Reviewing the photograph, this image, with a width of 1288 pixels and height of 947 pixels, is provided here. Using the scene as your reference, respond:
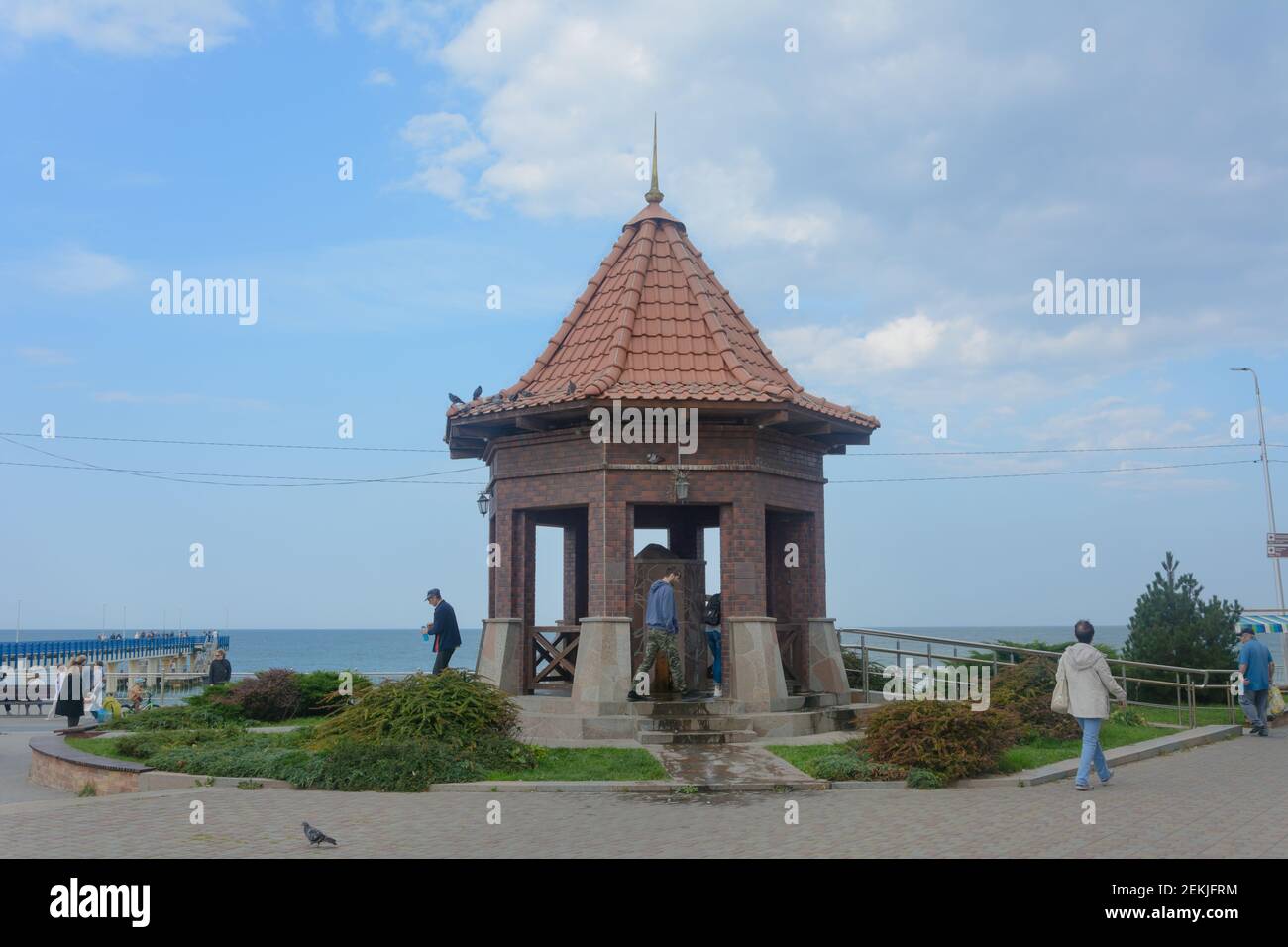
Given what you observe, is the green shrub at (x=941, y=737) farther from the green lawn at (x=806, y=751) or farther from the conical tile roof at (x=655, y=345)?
the conical tile roof at (x=655, y=345)

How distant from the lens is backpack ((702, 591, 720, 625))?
17562 mm

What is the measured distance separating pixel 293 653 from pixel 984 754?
125 meters

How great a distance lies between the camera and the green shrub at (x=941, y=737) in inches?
422

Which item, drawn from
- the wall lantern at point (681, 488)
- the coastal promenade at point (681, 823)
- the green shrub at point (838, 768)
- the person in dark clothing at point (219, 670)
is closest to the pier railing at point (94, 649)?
the person in dark clothing at point (219, 670)

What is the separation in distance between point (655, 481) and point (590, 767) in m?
4.90

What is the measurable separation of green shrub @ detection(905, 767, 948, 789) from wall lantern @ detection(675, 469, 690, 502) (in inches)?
216

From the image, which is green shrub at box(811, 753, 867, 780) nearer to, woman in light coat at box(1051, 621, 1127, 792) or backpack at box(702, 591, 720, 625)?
woman in light coat at box(1051, 621, 1127, 792)

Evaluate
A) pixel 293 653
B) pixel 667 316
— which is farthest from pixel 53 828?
pixel 293 653

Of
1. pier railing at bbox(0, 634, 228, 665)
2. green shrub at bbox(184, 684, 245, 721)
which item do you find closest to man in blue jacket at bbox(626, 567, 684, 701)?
green shrub at bbox(184, 684, 245, 721)

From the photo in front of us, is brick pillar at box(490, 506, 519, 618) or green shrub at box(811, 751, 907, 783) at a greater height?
brick pillar at box(490, 506, 519, 618)

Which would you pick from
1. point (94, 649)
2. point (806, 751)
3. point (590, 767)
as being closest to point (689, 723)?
point (806, 751)

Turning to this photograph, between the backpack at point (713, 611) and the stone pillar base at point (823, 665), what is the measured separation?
186cm

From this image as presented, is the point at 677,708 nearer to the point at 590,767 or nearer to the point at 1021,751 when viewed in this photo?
the point at 590,767

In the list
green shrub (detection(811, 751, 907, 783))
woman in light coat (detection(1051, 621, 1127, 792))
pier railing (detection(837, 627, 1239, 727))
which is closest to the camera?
woman in light coat (detection(1051, 621, 1127, 792))
